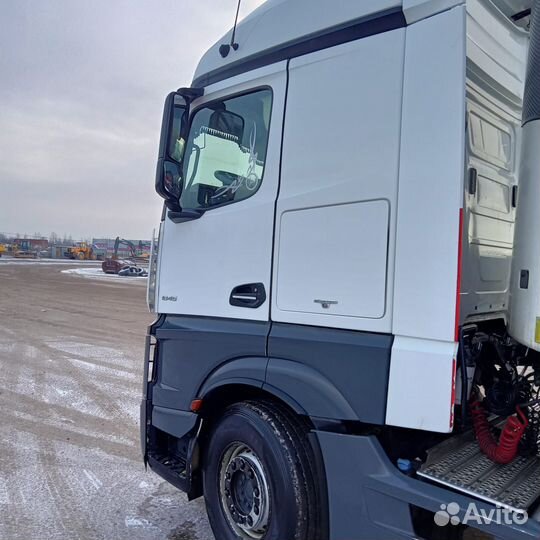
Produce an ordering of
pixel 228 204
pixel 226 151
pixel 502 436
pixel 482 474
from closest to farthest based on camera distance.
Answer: pixel 482 474, pixel 502 436, pixel 228 204, pixel 226 151

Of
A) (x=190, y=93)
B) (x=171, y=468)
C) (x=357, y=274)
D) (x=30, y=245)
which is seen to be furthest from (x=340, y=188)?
(x=30, y=245)

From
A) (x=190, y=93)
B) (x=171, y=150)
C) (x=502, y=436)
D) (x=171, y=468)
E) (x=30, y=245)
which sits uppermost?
(x=30, y=245)

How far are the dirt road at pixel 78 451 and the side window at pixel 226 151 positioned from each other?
7.38 feet

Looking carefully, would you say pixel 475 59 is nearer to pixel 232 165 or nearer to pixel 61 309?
pixel 232 165

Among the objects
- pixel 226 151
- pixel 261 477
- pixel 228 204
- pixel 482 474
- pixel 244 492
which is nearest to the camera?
pixel 482 474

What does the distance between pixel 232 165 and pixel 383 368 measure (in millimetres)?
1619

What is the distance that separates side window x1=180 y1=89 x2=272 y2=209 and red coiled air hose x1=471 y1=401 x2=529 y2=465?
5.89ft

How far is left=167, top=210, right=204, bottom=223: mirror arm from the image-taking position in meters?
3.16

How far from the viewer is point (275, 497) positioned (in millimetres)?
2523

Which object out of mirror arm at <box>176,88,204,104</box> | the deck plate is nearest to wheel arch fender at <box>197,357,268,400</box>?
the deck plate

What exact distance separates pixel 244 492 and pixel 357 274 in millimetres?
1497

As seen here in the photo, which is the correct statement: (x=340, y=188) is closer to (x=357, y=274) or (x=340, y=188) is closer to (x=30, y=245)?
(x=357, y=274)

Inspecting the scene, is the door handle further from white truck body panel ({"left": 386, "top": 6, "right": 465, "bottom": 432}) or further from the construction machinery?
the construction machinery

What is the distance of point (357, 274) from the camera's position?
235 cm
